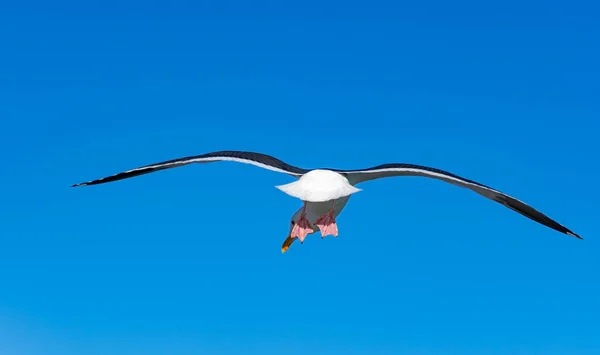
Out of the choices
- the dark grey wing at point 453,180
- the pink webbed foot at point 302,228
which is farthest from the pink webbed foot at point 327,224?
the dark grey wing at point 453,180

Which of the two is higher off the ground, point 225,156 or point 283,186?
point 225,156

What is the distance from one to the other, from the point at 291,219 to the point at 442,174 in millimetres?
5023

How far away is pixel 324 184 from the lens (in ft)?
67.2

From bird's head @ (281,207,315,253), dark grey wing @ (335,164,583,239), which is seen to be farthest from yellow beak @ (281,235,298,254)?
dark grey wing @ (335,164,583,239)

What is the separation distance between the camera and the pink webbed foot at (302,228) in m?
22.9

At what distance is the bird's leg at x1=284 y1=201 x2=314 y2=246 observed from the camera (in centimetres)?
2291

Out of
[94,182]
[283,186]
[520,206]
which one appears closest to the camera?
[283,186]

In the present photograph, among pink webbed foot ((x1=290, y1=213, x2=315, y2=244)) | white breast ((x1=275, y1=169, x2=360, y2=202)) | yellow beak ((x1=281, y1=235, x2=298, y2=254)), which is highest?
yellow beak ((x1=281, y1=235, x2=298, y2=254))

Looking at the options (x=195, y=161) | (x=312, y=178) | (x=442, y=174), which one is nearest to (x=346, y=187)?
(x=312, y=178)

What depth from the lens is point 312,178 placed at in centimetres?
2070

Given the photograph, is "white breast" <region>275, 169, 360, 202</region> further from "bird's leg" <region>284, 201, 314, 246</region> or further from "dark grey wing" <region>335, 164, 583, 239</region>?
"bird's leg" <region>284, 201, 314, 246</region>

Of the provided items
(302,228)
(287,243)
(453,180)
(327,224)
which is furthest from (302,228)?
(453,180)

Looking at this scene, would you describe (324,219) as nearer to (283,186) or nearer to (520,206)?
(283,186)

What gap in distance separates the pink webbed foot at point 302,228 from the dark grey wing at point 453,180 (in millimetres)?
1399
